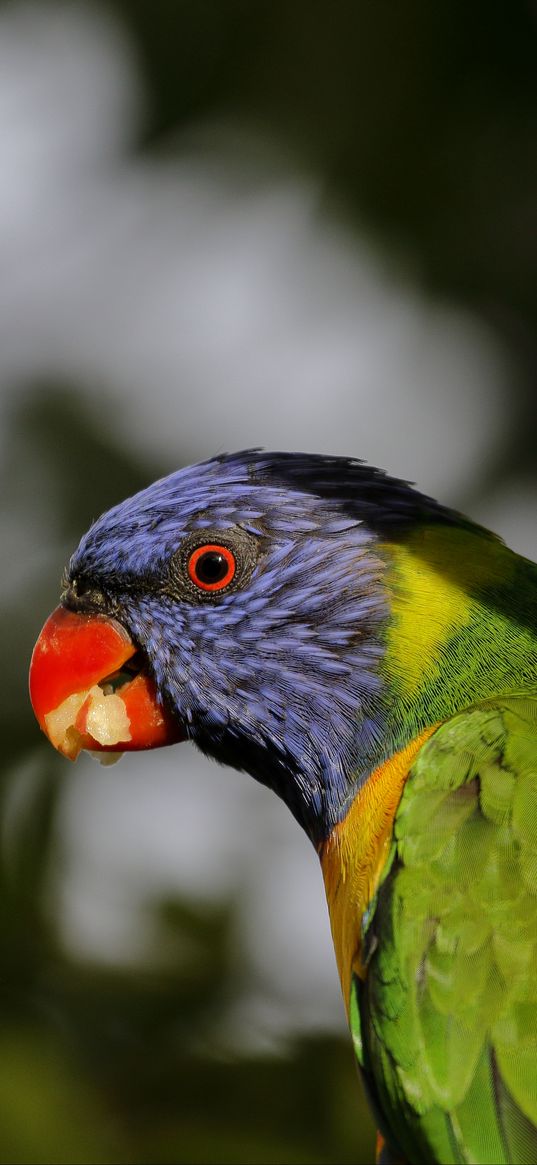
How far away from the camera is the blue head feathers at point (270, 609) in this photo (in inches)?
94.1

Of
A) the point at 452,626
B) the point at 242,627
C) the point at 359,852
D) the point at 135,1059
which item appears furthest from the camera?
the point at 135,1059

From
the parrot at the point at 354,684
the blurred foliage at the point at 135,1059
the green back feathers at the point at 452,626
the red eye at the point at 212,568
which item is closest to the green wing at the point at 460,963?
the parrot at the point at 354,684

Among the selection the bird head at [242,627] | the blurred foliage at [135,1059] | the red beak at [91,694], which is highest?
the bird head at [242,627]

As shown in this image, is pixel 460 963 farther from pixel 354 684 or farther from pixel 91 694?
pixel 91 694

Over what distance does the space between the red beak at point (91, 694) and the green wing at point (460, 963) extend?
787mm

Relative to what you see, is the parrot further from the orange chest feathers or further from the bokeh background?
the bokeh background

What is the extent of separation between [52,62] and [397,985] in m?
4.76

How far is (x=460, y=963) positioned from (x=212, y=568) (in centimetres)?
110

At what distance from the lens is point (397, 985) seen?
1.87 metres

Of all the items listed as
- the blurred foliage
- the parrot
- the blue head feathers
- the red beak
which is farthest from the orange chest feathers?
the blurred foliage

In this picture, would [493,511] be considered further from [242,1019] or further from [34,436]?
[242,1019]

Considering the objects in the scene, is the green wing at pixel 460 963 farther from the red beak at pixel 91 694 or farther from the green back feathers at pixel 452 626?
the red beak at pixel 91 694

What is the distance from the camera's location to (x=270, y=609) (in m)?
2.44

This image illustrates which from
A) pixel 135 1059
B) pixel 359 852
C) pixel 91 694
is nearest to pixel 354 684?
pixel 359 852
